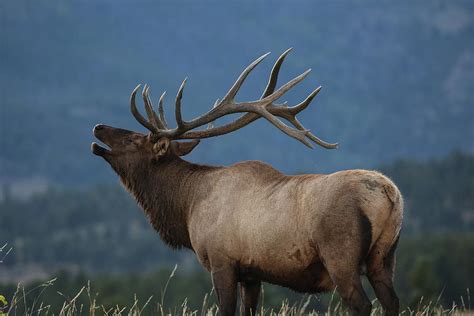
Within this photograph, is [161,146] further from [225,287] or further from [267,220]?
[267,220]

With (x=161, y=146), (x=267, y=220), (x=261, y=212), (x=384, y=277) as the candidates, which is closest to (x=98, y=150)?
(x=161, y=146)

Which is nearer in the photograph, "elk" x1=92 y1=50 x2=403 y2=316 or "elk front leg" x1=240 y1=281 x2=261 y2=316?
"elk" x1=92 y1=50 x2=403 y2=316

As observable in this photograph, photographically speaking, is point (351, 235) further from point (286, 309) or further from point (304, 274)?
point (286, 309)

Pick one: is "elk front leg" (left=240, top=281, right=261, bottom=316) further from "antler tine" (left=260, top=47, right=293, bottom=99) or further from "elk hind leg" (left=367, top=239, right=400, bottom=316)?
"antler tine" (left=260, top=47, right=293, bottom=99)

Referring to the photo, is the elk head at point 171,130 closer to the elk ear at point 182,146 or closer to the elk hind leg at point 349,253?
the elk ear at point 182,146

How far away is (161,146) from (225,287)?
243 cm

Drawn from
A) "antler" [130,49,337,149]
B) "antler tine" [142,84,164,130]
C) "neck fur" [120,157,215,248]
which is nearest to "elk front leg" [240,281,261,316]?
"neck fur" [120,157,215,248]

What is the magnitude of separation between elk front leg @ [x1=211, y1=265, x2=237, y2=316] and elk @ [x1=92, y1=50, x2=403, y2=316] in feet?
0.04

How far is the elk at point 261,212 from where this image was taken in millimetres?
9781

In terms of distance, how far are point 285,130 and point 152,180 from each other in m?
2.11

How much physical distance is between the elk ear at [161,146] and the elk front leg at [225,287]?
217 cm

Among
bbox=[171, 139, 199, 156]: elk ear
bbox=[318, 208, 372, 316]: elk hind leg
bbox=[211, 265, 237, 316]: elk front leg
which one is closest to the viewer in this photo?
bbox=[318, 208, 372, 316]: elk hind leg

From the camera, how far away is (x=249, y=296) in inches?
454

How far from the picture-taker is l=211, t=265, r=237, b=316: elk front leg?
11.0 meters
